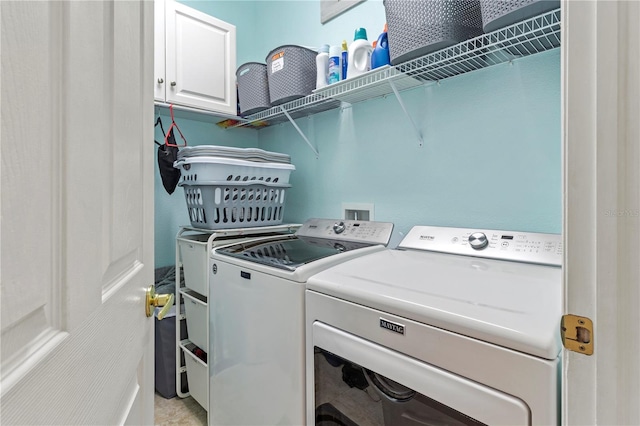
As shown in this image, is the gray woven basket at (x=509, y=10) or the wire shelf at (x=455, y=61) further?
the wire shelf at (x=455, y=61)

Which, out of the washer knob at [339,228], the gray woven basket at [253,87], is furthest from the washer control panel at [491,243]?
the gray woven basket at [253,87]

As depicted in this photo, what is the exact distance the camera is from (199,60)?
6.97 feet

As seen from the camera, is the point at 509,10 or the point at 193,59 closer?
the point at 509,10

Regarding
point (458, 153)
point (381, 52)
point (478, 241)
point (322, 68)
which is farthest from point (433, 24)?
point (478, 241)

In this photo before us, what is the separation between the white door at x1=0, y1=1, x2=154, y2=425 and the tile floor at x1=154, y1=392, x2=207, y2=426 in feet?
5.13

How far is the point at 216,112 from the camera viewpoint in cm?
224

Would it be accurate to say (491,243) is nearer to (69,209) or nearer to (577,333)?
(577,333)

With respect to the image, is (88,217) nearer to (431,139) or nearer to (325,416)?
(325,416)

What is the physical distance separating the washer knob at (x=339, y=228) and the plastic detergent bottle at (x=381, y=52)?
85 centimetres

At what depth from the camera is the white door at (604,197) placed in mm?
469

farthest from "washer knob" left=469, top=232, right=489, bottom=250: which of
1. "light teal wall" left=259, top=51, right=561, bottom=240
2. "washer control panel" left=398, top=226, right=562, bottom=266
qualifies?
"light teal wall" left=259, top=51, right=561, bottom=240

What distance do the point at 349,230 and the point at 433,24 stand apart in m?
1.04

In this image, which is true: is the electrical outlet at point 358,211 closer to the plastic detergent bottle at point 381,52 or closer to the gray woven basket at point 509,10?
the plastic detergent bottle at point 381,52

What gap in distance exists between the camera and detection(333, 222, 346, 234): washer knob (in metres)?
1.83
